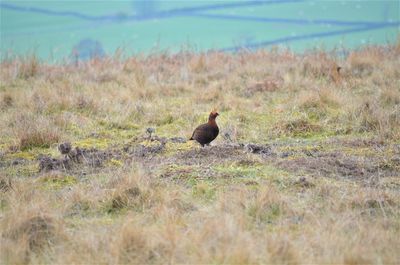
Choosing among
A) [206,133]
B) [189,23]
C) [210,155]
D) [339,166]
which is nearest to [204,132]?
[206,133]

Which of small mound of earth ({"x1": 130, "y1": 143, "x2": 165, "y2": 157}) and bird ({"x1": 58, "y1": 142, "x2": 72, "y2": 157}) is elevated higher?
bird ({"x1": 58, "y1": 142, "x2": 72, "y2": 157})

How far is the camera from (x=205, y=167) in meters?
7.60

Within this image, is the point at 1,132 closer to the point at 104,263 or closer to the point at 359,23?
the point at 104,263

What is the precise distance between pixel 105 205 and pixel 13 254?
1.32 meters

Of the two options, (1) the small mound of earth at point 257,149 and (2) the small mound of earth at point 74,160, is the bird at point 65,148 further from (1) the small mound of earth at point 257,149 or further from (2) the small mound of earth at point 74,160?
(1) the small mound of earth at point 257,149

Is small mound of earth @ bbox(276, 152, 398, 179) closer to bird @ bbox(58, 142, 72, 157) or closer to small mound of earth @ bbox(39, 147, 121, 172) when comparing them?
small mound of earth @ bbox(39, 147, 121, 172)

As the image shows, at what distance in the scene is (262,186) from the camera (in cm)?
660

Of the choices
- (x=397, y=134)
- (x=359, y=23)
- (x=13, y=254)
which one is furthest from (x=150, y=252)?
(x=359, y=23)

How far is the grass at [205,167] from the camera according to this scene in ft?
17.6

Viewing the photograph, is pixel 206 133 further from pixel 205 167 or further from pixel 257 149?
pixel 205 167

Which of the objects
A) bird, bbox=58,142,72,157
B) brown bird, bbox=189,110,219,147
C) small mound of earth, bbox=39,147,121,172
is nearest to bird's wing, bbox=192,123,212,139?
brown bird, bbox=189,110,219,147

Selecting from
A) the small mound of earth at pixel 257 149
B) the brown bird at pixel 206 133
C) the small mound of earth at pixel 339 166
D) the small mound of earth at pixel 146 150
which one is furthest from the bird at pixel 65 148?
the small mound of earth at pixel 339 166

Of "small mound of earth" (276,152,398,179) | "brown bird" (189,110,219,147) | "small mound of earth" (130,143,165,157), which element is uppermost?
"brown bird" (189,110,219,147)

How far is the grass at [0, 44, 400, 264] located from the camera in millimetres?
5352
